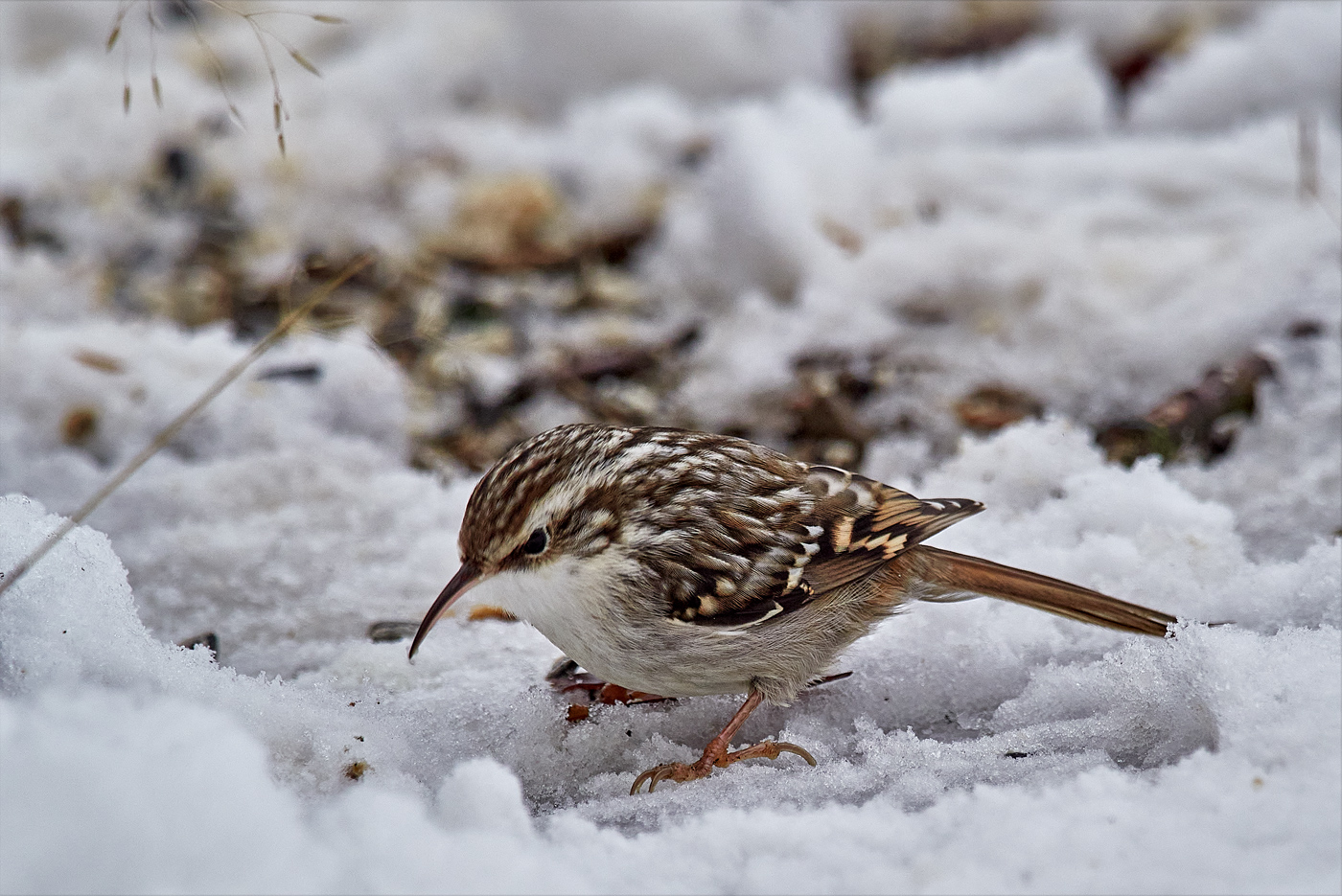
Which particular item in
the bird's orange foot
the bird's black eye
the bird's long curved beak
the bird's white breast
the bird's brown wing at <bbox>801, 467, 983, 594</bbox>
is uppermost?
the bird's brown wing at <bbox>801, 467, 983, 594</bbox>

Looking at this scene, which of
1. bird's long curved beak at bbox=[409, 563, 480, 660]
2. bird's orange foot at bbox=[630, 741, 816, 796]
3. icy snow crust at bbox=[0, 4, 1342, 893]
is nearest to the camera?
icy snow crust at bbox=[0, 4, 1342, 893]

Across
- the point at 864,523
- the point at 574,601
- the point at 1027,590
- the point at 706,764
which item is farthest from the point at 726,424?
the point at 706,764

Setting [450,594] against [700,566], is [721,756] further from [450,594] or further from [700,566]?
[450,594]

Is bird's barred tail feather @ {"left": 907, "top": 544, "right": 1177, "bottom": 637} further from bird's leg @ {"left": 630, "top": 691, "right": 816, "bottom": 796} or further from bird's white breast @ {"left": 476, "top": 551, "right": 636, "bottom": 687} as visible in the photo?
bird's white breast @ {"left": 476, "top": 551, "right": 636, "bottom": 687}

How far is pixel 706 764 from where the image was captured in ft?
7.54

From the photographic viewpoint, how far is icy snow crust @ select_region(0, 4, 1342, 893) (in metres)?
1.71

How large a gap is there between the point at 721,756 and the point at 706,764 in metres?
0.04

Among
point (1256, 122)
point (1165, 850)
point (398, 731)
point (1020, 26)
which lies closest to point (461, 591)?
point (398, 731)

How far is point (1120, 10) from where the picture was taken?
6770 millimetres

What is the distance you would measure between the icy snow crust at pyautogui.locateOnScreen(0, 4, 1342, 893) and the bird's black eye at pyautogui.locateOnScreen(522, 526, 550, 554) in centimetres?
34

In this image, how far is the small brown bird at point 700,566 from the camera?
232 centimetres

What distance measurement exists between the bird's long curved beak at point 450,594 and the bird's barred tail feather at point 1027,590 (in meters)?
0.99

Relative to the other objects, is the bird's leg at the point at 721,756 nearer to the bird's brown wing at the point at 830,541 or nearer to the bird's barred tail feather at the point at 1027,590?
the bird's brown wing at the point at 830,541

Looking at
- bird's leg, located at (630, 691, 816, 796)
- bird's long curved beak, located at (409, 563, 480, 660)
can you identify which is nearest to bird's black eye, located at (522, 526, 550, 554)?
bird's long curved beak, located at (409, 563, 480, 660)
